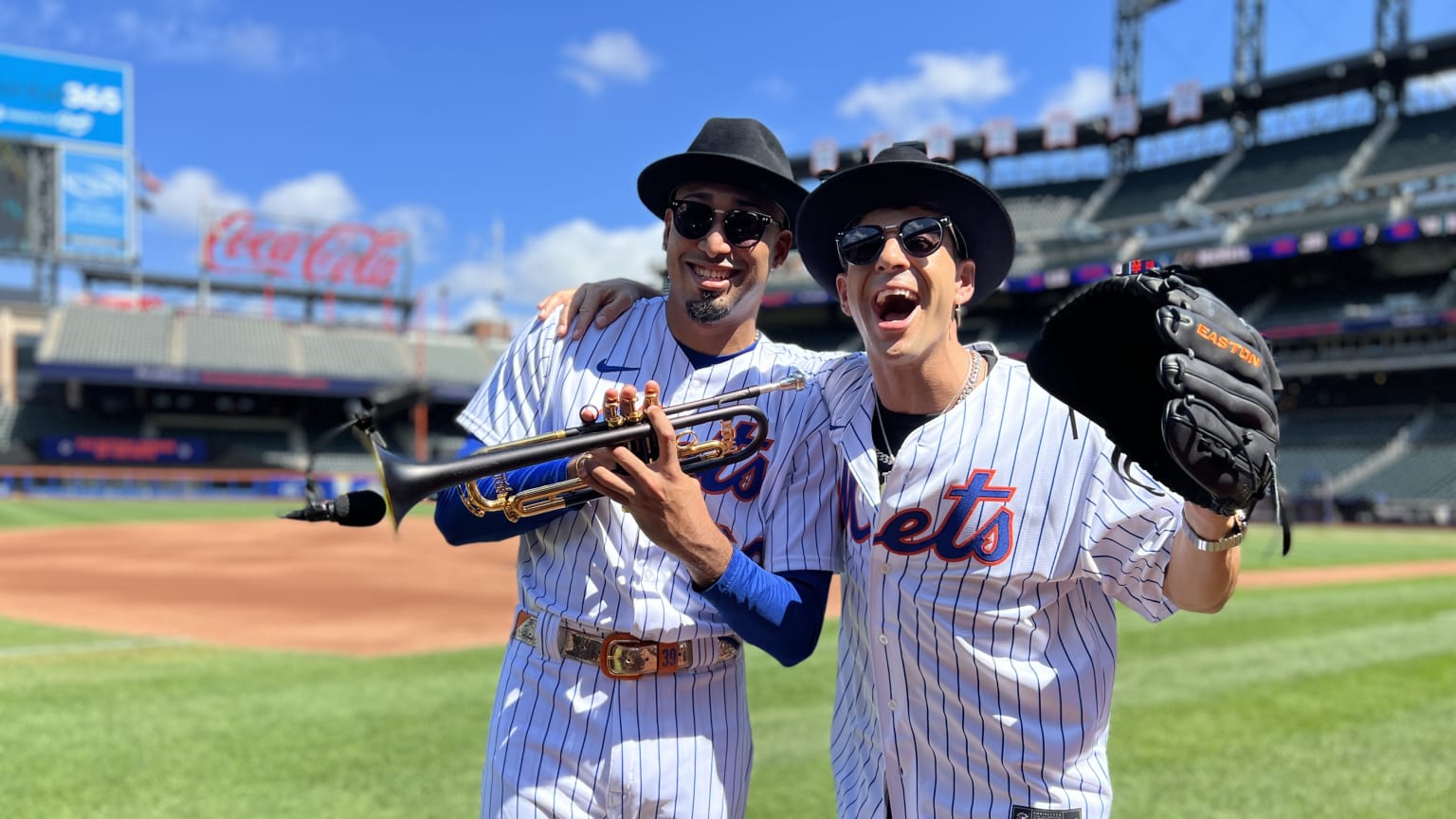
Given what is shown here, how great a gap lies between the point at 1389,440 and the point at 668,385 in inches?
1471

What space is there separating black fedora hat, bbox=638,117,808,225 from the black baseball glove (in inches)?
34.7

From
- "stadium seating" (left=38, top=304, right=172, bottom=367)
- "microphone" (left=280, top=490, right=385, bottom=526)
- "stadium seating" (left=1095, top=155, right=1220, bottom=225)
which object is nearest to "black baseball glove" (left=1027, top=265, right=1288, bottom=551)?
"microphone" (left=280, top=490, right=385, bottom=526)

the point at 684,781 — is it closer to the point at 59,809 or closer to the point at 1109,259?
the point at 59,809

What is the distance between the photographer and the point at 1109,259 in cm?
4100

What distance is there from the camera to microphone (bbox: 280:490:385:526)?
202cm

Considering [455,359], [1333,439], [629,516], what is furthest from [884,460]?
[455,359]

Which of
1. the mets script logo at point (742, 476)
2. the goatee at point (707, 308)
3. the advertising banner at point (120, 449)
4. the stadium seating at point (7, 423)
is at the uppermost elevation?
the stadium seating at point (7, 423)

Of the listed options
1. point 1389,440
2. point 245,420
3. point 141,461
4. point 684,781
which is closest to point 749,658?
point 684,781

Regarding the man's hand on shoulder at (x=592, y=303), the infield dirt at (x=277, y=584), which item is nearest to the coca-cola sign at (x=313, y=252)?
the infield dirt at (x=277, y=584)

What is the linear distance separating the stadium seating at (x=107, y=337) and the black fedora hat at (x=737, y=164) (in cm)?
4195

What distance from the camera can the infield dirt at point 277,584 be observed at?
999 cm

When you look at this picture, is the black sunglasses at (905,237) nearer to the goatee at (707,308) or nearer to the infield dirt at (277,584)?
the goatee at (707,308)

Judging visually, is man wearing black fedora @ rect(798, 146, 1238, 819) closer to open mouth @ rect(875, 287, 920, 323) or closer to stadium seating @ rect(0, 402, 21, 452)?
open mouth @ rect(875, 287, 920, 323)

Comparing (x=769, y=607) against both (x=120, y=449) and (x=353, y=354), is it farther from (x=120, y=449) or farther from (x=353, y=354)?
(x=353, y=354)
